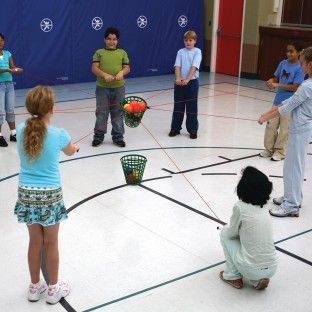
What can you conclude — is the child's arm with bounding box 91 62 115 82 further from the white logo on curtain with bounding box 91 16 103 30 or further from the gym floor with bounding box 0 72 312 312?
the white logo on curtain with bounding box 91 16 103 30

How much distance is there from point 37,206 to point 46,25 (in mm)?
7995

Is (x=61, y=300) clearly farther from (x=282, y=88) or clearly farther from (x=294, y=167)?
(x=282, y=88)

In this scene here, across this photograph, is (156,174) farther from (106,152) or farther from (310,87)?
(310,87)

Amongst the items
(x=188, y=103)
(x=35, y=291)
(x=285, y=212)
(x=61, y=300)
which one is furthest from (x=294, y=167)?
(x=188, y=103)

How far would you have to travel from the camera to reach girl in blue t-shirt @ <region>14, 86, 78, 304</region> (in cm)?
272

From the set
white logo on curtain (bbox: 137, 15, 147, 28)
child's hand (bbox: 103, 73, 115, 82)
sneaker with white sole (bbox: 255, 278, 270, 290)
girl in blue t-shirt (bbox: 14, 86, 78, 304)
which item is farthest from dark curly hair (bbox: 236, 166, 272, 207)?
white logo on curtain (bbox: 137, 15, 147, 28)

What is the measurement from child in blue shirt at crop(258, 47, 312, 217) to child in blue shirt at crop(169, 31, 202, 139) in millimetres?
2469

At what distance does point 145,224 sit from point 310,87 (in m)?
1.72

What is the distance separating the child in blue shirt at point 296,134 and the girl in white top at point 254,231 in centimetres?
111

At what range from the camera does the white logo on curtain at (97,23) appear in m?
10.7

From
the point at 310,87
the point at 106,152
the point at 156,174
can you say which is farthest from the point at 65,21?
the point at 310,87

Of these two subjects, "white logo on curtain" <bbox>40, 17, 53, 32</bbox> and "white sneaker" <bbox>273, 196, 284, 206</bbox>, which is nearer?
"white sneaker" <bbox>273, 196, 284, 206</bbox>

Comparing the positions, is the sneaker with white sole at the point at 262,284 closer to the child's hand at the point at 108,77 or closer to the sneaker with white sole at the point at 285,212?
A: the sneaker with white sole at the point at 285,212

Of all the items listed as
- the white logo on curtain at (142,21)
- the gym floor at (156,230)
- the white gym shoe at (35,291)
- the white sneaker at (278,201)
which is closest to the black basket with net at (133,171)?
the gym floor at (156,230)
